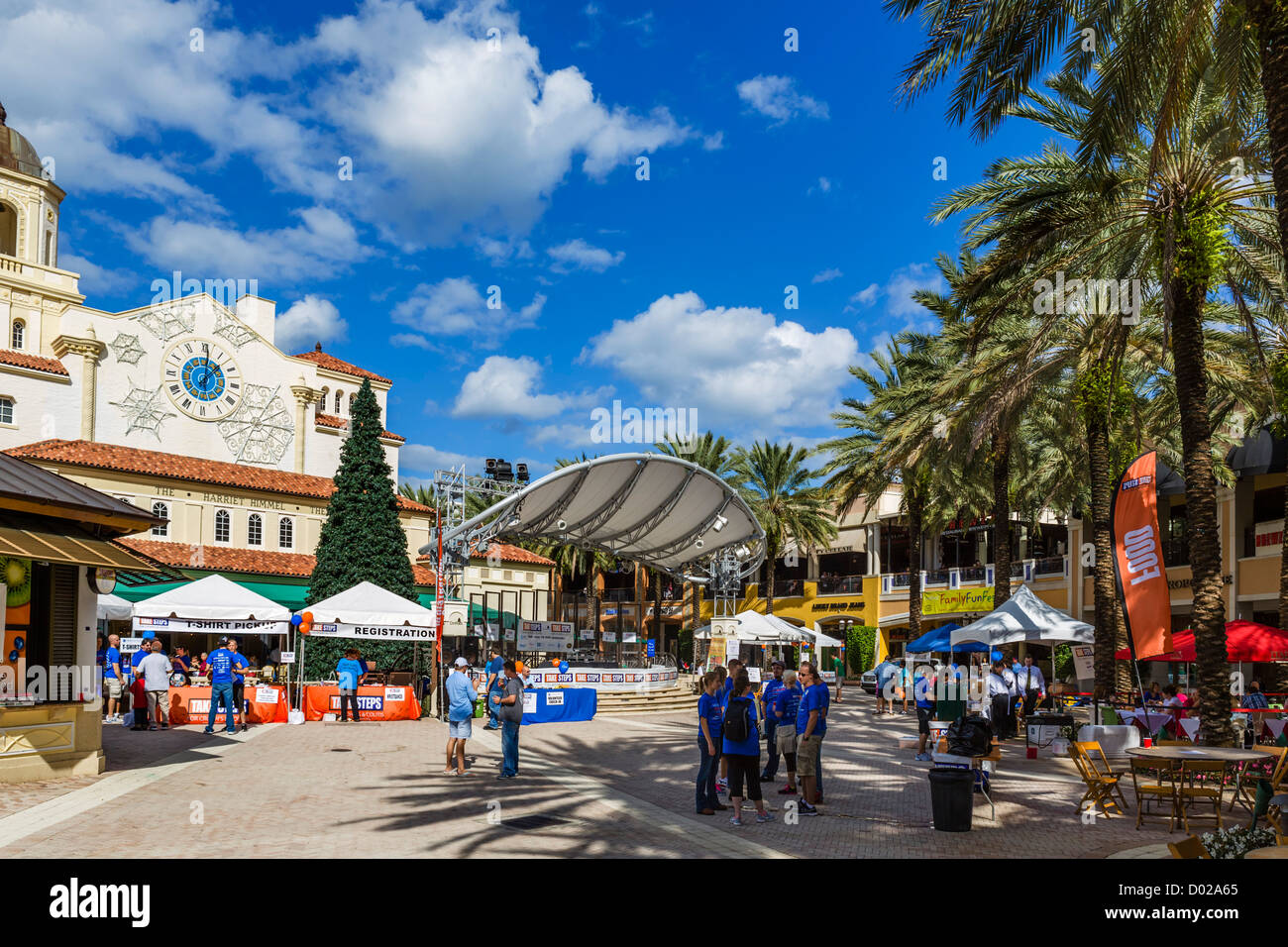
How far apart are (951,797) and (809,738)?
210 cm

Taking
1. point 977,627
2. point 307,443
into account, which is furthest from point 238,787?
point 307,443

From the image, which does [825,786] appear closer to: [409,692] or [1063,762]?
[1063,762]

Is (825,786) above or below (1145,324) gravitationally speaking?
below

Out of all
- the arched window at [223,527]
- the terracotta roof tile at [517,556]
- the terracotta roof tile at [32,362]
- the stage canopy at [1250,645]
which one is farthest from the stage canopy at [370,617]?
the terracotta roof tile at [517,556]

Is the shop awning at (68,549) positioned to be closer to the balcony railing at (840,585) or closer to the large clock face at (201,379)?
the large clock face at (201,379)

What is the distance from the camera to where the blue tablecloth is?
947 inches

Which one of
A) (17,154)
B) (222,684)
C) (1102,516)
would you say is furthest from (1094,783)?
(17,154)

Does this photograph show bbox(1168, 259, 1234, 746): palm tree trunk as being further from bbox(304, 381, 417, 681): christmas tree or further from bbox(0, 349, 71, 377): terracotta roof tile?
bbox(0, 349, 71, 377): terracotta roof tile

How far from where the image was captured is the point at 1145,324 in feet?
80.1

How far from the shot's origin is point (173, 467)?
1535 inches

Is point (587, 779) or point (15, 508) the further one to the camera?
point (587, 779)

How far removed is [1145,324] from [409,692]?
20.1 metres

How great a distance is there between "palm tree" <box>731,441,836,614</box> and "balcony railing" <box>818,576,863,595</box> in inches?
149
